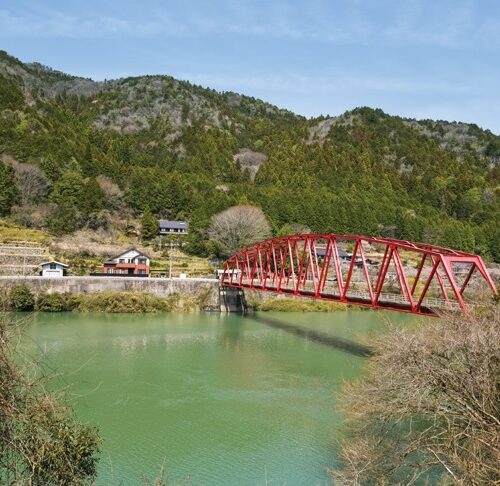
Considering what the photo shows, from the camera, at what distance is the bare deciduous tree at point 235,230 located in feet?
148

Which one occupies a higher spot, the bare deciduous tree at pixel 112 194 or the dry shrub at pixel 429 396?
the bare deciduous tree at pixel 112 194

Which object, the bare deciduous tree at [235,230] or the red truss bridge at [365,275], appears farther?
the bare deciduous tree at [235,230]

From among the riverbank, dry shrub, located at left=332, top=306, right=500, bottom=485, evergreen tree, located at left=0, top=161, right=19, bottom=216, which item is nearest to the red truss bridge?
the riverbank

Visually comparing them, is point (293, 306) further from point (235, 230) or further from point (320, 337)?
point (235, 230)

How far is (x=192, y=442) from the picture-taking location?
11734mm

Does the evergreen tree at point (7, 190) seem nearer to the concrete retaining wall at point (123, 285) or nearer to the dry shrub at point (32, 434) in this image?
the concrete retaining wall at point (123, 285)

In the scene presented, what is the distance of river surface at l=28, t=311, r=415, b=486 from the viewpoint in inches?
414

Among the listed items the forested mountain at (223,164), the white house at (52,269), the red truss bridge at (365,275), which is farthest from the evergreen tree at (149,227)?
the white house at (52,269)

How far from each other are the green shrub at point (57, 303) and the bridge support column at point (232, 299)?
9352 millimetres

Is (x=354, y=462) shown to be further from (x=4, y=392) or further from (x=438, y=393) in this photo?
(x=4, y=392)

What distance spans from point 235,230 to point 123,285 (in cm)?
1501

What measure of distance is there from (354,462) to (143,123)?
8840 centimetres

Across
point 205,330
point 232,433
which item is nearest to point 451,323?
point 232,433

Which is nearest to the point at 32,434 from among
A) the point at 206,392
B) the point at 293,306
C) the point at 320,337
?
the point at 206,392
